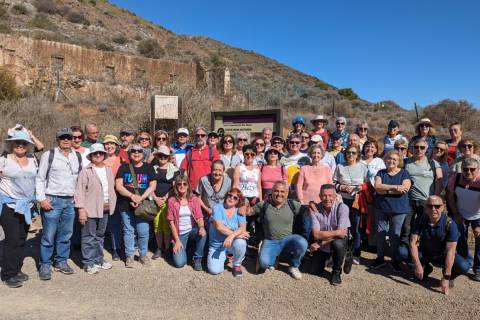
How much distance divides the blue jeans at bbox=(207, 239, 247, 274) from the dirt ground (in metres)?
0.11

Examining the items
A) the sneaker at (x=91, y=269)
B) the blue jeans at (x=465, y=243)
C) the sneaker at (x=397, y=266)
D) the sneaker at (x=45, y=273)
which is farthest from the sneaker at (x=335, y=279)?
the sneaker at (x=45, y=273)

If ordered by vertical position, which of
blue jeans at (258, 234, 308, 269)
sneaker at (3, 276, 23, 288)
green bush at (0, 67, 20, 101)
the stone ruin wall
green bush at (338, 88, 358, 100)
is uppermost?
green bush at (338, 88, 358, 100)

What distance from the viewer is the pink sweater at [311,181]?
4.86 m

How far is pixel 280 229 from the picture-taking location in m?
4.66

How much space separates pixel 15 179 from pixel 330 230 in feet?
12.6

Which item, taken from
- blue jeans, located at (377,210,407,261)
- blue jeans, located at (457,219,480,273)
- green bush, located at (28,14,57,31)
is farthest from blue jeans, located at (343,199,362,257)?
green bush, located at (28,14,57,31)

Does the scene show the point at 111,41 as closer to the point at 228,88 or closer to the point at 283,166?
the point at 228,88

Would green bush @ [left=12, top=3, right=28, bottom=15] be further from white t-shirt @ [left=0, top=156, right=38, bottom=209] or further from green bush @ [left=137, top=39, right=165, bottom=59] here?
white t-shirt @ [left=0, top=156, right=38, bottom=209]

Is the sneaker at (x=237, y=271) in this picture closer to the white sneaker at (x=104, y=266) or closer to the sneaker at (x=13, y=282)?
the white sneaker at (x=104, y=266)

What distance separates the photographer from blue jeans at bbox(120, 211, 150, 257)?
4.86 m

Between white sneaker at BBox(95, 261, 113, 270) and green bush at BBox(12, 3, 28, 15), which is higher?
green bush at BBox(12, 3, 28, 15)

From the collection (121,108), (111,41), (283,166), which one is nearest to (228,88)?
(121,108)

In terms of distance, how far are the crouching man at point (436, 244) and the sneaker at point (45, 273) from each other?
4.46 m

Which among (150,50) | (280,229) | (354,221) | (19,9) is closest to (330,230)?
(354,221)
